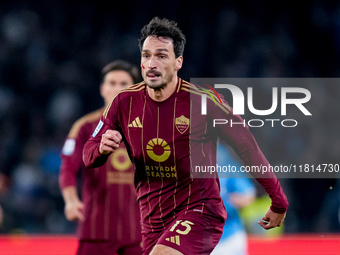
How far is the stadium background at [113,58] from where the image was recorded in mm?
8305

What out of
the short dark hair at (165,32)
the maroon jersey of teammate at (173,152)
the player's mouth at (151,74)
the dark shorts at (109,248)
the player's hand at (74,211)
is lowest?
the dark shorts at (109,248)

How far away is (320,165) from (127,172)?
16.3 ft

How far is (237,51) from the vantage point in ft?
32.0

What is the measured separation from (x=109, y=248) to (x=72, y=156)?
82cm

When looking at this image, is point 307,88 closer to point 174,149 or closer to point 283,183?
point 283,183

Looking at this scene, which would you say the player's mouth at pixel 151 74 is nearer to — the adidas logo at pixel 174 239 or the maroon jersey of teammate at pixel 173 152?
the maroon jersey of teammate at pixel 173 152

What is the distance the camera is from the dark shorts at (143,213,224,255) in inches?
124

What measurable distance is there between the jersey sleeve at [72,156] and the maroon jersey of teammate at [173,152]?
1.28 m

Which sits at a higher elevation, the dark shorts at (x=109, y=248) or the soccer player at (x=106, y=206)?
the soccer player at (x=106, y=206)

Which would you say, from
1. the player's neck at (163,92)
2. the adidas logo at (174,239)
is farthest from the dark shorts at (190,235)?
the player's neck at (163,92)

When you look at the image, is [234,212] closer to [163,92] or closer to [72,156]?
[72,156]

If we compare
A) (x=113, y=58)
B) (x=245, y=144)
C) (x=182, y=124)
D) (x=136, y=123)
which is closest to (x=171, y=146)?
(x=182, y=124)

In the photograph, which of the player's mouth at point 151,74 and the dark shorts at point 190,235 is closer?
the dark shorts at point 190,235

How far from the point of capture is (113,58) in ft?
32.3
